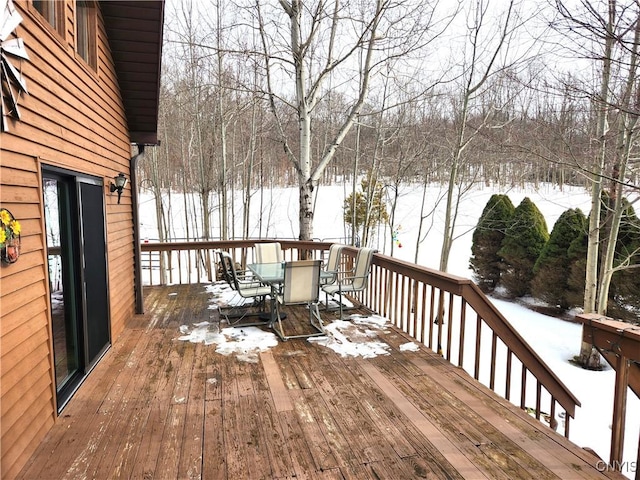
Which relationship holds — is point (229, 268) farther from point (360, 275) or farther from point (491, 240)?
point (491, 240)

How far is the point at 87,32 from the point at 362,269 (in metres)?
3.93

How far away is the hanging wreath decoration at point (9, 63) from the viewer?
2078 millimetres

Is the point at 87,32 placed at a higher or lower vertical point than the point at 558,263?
higher

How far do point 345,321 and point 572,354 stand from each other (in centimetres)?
586

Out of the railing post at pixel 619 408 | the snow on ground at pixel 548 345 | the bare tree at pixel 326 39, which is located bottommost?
the snow on ground at pixel 548 345

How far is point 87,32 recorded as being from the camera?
152 inches

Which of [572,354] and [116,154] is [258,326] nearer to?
[116,154]

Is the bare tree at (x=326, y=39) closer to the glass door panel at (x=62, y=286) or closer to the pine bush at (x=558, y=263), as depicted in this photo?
the glass door panel at (x=62, y=286)

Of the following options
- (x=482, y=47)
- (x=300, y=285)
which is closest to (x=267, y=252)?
(x=300, y=285)

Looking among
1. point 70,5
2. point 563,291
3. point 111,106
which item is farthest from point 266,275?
point 563,291

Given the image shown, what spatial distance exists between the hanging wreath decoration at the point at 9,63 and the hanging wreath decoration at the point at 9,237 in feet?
1.57

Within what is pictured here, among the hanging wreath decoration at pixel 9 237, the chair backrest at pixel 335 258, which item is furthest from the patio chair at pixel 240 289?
the hanging wreath decoration at pixel 9 237

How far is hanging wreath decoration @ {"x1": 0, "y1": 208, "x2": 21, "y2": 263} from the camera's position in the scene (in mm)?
2053

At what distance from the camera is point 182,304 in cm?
590
